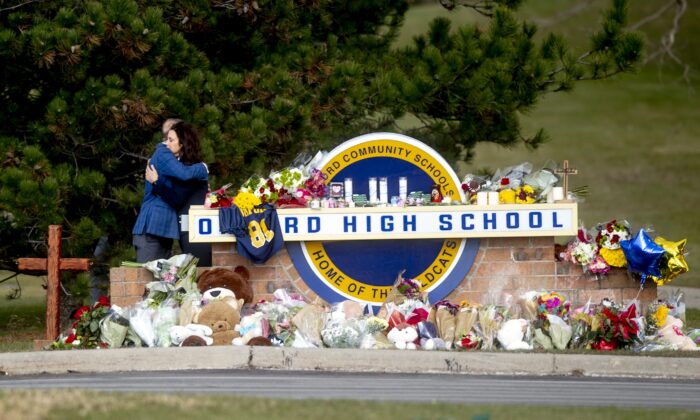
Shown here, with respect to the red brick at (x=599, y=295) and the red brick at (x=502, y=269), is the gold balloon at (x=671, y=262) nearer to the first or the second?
the red brick at (x=599, y=295)

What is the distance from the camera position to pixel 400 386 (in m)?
9.12

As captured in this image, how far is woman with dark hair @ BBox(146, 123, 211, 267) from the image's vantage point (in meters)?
11.8

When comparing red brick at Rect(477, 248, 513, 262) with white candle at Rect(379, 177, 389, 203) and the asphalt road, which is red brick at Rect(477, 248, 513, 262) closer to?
white candle at Rect(379, 177, 389, 203)

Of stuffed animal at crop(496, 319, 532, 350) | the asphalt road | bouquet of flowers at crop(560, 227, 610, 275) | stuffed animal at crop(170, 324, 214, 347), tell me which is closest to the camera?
the asphalt road

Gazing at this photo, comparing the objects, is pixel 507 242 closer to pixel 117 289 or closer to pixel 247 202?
pixel 247 202

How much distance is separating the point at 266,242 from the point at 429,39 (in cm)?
580

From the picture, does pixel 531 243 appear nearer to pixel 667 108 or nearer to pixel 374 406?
pixel 374 406

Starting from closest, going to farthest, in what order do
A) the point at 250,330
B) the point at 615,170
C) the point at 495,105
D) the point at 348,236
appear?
the point at 250,330
the point at 348,236
the point at 495,105
the point at 615,170

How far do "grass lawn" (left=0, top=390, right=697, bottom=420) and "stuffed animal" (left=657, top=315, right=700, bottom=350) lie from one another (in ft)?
9.81

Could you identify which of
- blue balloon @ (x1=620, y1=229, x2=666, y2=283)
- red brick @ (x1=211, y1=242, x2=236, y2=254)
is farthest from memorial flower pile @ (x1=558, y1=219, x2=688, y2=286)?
red brick @ (x1=211, y1=242, x2=236, y2=254)

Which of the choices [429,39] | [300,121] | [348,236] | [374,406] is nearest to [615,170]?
[429,39]

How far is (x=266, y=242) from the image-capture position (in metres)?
11.7

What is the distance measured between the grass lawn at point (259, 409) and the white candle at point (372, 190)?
3.87 meters

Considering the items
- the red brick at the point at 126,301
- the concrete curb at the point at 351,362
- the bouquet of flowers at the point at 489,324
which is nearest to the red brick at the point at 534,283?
the bouquet of flowers at the point at 489,324
